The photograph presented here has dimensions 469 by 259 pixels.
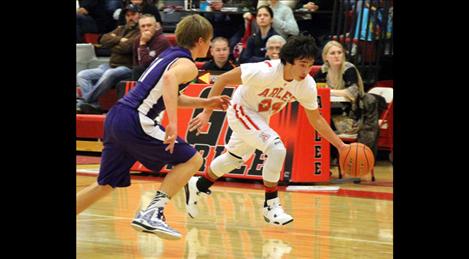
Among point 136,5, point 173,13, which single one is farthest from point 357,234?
point 173,13

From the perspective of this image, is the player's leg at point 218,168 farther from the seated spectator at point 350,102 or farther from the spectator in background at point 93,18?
the spectator in background at point 93,18

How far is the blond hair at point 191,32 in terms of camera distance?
21.5 ft

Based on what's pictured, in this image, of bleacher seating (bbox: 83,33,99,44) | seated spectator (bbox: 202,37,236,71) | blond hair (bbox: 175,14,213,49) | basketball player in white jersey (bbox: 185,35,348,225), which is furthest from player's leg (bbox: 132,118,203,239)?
bleacher seating (bbox: 83,33,99,44)

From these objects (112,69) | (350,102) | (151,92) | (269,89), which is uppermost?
(151,92)

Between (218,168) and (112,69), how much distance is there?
496cm

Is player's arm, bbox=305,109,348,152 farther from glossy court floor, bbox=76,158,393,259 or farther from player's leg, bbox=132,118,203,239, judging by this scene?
player's leg, bbox=132,118,203,239

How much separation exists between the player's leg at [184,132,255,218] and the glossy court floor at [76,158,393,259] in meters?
0.20

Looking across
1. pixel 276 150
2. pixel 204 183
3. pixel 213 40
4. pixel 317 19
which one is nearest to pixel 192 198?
pixel 204 183

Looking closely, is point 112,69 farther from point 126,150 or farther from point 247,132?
point 126,150

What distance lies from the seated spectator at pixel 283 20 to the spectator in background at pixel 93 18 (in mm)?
3647

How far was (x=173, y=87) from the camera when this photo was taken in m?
6.22
